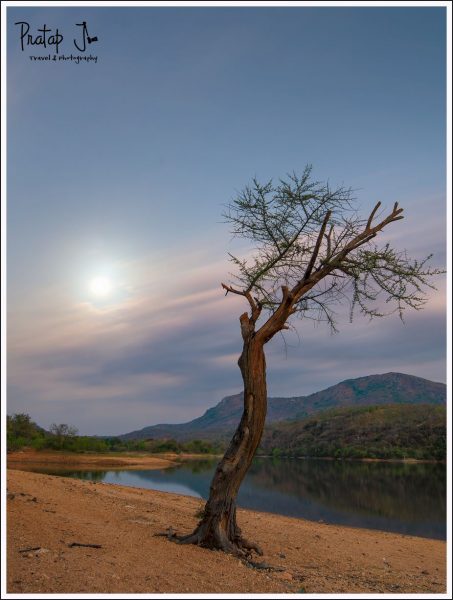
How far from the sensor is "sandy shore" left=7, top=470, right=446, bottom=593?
723cm

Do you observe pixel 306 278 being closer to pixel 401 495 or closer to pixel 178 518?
pixel 178 518

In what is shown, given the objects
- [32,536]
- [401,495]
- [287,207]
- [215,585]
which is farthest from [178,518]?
[401,495]

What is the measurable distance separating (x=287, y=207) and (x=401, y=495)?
72.5 feet

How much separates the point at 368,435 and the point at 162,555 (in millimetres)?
64804

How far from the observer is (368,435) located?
69562mm

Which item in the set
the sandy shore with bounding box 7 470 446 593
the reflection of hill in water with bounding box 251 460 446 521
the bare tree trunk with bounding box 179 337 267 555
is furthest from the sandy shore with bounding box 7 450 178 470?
the bare tree trunk with bounding box 179 337 267 555

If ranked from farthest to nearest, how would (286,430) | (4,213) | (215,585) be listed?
1. (286,430)
2. (4,213)
3. (215,585)

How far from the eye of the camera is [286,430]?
86062 mm

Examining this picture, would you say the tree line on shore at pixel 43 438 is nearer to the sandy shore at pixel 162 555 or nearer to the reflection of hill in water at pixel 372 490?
the reflection of hill in water at pixel 372 490

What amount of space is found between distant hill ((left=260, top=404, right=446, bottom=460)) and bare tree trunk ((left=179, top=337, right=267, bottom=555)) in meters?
53.9

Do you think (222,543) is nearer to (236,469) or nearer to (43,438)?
(236,469)

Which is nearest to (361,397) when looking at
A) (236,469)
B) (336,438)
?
(336,438)

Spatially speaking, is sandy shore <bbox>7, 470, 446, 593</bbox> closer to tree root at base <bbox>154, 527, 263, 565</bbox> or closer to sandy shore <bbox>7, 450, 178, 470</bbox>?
tree root at base <bbox>154, 527, 263, 565</bbox>

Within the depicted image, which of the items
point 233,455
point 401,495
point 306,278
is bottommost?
point 401,495
